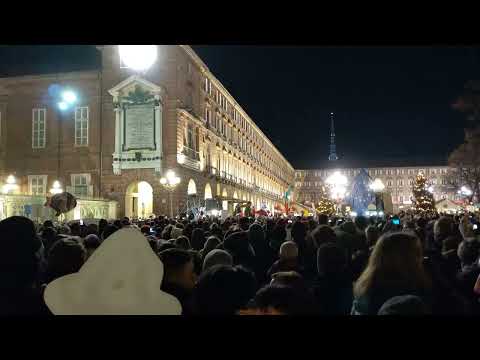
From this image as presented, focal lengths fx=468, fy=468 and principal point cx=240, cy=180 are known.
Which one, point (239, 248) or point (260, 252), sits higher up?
point (239, 248)

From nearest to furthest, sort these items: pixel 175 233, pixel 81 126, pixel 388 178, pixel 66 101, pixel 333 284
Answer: pixel 333 284, pixel 175 233, pixel 66 101, pixel 81 126, pixel 388 178

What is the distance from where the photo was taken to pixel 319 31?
3.05 metres

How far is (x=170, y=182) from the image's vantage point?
30266mm

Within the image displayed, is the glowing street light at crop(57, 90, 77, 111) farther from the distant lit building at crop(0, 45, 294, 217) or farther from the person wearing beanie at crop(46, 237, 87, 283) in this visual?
the person wearing beanie at crop(46, 237, 87, 283)

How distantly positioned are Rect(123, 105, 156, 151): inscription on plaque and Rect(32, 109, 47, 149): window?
24.5 feet

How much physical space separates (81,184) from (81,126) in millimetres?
4449

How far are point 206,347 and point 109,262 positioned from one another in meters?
0.81

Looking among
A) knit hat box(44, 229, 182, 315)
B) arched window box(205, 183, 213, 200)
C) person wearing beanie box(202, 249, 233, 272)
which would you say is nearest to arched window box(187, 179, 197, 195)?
arched window box(205, 183, 213, 200)

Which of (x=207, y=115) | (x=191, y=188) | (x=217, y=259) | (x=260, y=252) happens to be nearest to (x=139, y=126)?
(x=191, y=188)

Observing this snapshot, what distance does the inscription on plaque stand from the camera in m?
33.1

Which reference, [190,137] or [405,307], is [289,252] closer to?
[405,307]

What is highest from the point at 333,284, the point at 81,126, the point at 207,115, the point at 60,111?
the point at 207,115

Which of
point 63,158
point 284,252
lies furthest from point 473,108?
point 284,252

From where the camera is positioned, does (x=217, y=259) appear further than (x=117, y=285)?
Yes
